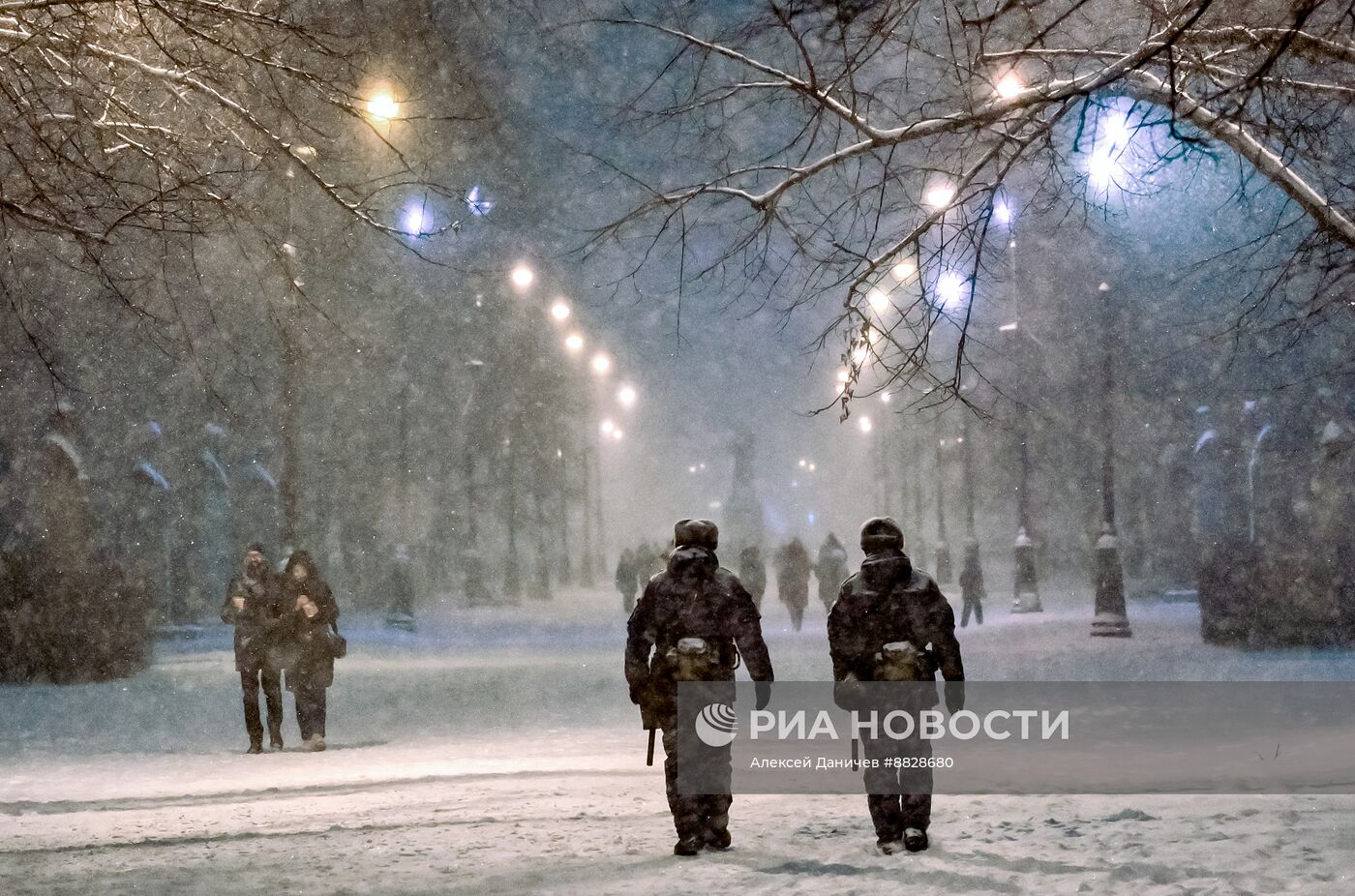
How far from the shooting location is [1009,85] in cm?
866

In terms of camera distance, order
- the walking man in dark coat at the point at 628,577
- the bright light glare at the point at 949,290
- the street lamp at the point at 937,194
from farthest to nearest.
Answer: the walking man in dark coat at the point at 628,577
the street lamp at the point at 937,194
the bright light glare at the point at 949,290

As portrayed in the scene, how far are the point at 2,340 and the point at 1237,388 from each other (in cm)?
2650

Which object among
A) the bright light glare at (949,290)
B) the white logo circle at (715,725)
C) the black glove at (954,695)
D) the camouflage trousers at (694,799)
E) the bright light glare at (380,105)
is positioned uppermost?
the bright light glare at (380,105)

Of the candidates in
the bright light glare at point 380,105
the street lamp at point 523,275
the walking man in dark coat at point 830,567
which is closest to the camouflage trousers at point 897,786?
the bright light glare at point 380,105

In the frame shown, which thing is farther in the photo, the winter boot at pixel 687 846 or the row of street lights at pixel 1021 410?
the row of street lights at pixel 1021 410

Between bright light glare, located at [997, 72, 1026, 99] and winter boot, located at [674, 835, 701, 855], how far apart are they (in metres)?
5.17

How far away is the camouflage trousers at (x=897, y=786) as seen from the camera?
6.82 metres

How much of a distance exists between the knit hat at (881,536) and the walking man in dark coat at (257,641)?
710 cm

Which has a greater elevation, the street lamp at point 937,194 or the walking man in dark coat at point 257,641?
the street lamp at point 937,194

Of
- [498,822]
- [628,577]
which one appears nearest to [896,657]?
[498,822]

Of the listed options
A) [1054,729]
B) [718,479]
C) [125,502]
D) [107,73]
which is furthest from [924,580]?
[718,479]

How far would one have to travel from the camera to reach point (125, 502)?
27438mm

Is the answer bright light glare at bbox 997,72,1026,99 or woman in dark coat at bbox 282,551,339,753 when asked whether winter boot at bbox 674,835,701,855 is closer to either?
bright light glare at bbox 997,72,1026,99

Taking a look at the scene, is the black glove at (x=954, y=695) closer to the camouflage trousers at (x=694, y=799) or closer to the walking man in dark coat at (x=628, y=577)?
the camouflage trousers at (x=694, y=799)
